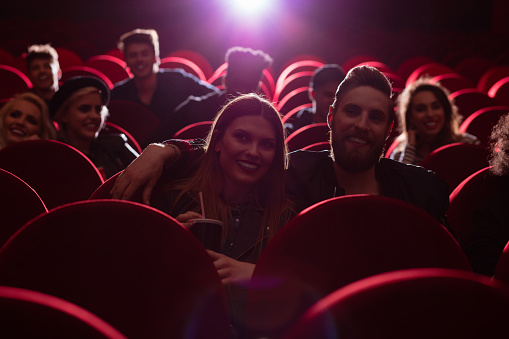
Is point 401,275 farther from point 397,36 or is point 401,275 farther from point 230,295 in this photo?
point 397,36

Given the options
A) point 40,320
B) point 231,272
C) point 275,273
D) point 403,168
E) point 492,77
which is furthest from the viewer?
point 492,77

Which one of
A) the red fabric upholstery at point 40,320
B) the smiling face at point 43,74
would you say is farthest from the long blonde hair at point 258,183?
the smiling face at point 43,74

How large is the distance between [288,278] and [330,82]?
2.16 m

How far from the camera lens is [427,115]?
2654mm

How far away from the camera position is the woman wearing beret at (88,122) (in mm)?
2164

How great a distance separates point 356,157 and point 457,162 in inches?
23.7

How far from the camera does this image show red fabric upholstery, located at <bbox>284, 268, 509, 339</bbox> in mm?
506

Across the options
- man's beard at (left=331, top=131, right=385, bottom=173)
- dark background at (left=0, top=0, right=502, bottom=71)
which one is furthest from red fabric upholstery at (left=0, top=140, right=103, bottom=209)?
dark background at (left=0, top=0, right=502, bottom=71)

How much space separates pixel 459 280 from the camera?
20.2 inches

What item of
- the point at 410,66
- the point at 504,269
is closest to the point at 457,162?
the point at 504,269

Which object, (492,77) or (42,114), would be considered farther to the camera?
(492,77)

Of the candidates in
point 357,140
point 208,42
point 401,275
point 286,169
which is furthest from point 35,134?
point 208,42

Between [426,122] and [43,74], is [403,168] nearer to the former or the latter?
[426,122]

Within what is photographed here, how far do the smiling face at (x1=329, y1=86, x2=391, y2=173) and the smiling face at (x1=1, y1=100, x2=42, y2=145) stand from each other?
156cm
